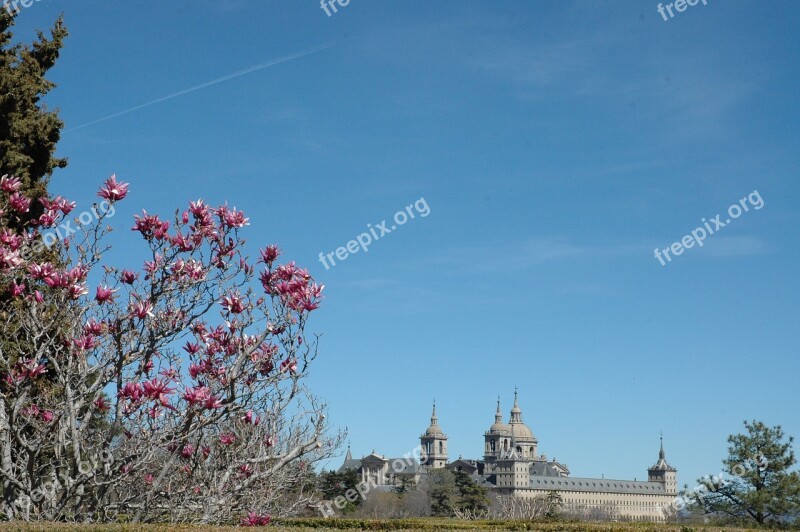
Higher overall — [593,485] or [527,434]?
[527,434]

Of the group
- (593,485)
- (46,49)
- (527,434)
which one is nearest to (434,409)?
(527,434)

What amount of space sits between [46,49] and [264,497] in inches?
344

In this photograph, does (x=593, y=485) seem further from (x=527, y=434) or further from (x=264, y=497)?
(x=264, y=497)

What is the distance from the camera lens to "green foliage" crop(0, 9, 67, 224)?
46.3 ft

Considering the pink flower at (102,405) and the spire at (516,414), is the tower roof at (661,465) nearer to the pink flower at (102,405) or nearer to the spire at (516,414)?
the spire at (516,414)

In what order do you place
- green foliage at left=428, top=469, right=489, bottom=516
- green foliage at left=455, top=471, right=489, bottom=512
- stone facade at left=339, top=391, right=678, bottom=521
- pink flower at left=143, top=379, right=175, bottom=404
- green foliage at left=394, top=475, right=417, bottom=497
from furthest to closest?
stone facade at left=339, top=391, right=678, bottom=521
green foliage at left=394, top=475, right=417, bottom=497
green foliage at left=428, top=469, right=489, bottom=516
green foliage at left=455, top=471, right=489, bottom=512
pink flower at left=143, top=379, right=175, bottom=404

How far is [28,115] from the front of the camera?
573 inches

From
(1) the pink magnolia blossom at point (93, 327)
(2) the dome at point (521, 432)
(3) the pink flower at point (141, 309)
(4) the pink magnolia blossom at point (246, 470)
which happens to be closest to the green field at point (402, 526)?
(4) the pink magnolia blossom at point (246, 470)

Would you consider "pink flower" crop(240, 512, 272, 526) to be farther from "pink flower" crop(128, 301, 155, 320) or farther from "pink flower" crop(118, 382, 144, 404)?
"pink flower" crop(128, 301, 155, 320)

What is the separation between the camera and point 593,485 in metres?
160

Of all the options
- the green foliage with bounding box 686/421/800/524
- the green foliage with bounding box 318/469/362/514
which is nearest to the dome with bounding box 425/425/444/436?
the green foliage with bounding box 318/469/362/514

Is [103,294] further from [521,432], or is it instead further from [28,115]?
[521,432]

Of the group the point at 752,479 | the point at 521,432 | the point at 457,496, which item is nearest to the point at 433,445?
the point at 521,432

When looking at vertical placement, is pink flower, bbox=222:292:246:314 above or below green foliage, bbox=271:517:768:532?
above
